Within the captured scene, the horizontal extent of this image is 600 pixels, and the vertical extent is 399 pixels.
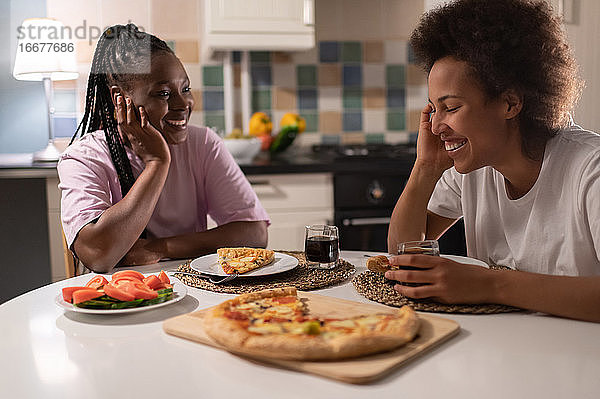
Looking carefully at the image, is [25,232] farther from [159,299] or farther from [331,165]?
[159,299]

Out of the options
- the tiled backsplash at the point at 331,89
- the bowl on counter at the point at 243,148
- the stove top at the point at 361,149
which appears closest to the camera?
the bowl on counter at the point at 243,148

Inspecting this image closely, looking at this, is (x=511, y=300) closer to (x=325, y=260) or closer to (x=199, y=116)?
(x=325, y=260)

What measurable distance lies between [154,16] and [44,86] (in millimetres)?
685

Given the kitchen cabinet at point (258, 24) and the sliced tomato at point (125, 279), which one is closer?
the sliced tomato at point (125, 279)

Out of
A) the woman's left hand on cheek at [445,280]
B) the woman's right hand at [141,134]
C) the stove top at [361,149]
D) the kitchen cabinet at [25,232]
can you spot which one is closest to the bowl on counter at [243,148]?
the stove top at [361,149]

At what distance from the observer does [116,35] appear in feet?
6.64

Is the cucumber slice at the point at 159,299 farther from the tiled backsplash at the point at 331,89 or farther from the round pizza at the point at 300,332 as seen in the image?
the tiled backsplash at the point at 331,89

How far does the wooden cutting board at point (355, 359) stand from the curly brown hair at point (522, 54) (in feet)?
1.85

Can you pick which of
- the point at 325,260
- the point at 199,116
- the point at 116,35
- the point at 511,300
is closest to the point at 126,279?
the point at 325,260

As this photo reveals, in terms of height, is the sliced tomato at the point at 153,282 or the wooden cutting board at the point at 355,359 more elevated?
the sliced tomato at the point at 153,282

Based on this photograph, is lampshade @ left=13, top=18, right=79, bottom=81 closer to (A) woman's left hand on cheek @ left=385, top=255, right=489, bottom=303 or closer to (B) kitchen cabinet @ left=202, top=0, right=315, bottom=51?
(B) kitchen cabinet @ left=202, top=0, right=315, bottom=51

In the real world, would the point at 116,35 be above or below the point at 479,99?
above

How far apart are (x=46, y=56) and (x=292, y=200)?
4.65 ft

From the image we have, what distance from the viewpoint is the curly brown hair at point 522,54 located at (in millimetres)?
1332
